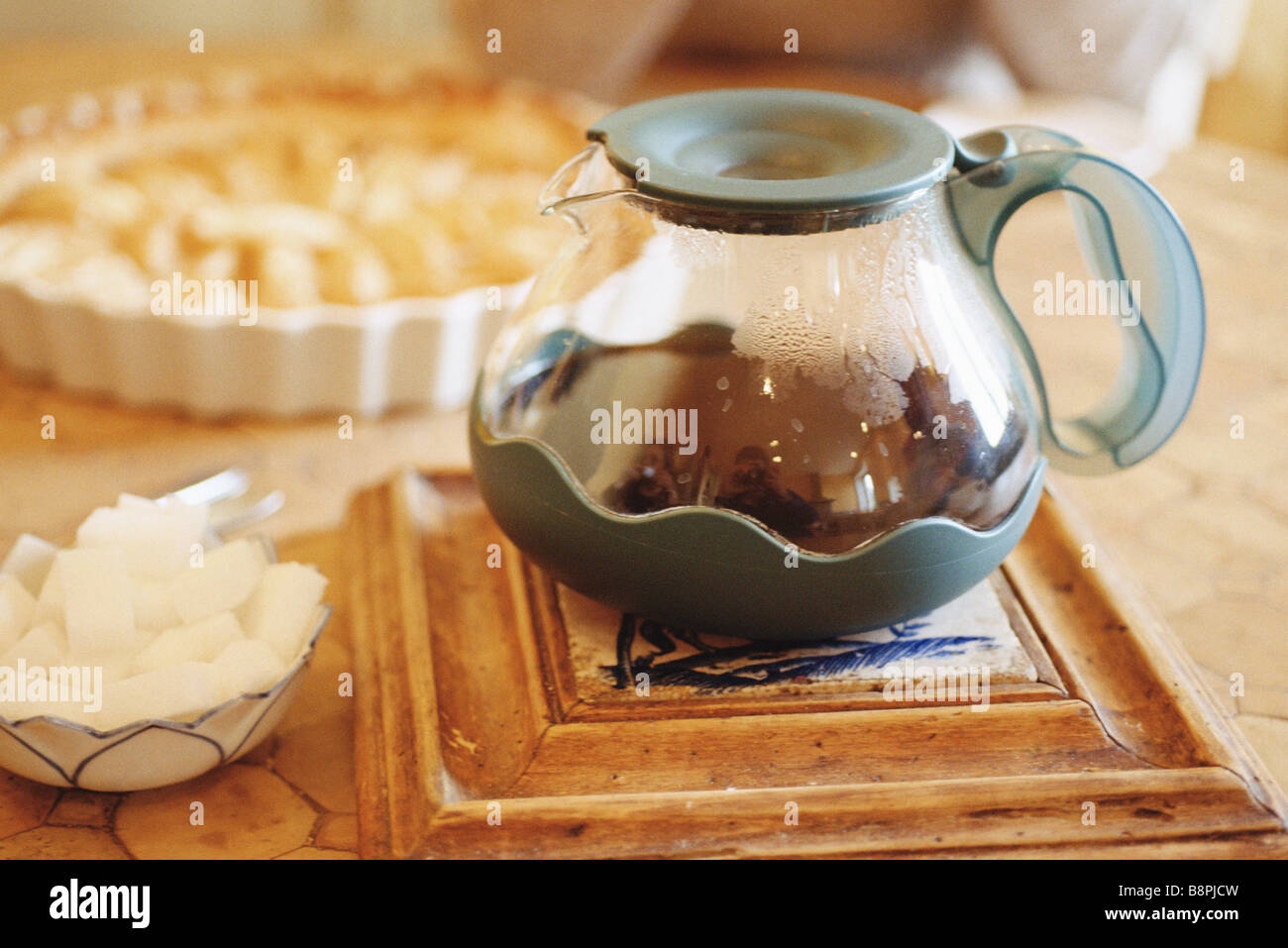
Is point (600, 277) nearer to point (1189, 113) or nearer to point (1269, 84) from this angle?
point (1189, 113)

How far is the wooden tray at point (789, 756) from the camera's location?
1.41 feet

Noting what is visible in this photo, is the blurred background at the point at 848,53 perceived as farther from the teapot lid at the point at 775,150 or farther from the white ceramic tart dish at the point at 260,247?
the teapot lid at the point at 775,150

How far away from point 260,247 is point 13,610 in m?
0.38

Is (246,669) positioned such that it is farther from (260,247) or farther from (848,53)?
(848,53)

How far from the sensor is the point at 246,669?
1.48 ft

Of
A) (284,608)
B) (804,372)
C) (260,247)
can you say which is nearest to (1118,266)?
(804,372)

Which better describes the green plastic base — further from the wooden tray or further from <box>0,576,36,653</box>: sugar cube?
<box>0,576,36,653</box>: sugar cube

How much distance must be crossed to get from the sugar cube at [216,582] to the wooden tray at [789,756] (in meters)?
0.06

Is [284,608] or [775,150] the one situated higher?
[775,150]

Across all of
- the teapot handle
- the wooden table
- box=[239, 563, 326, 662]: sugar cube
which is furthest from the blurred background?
box=[239, 563, 326, 662]: sugar cube

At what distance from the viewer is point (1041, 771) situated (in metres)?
0.45

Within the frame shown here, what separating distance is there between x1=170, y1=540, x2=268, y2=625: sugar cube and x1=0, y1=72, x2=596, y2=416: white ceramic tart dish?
27 cm

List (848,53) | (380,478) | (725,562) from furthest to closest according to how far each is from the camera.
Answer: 1. (848,53)
2. (380,478)
3. (725,562)

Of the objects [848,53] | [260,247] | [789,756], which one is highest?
[848,53]
